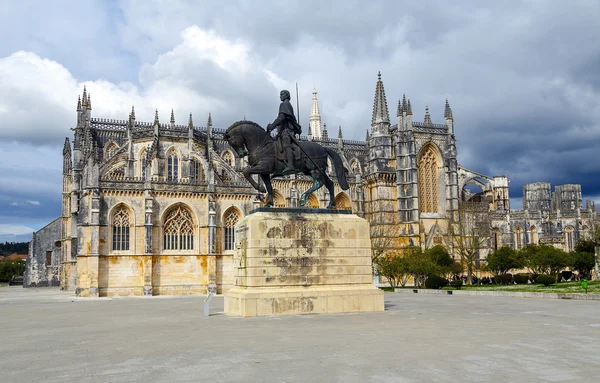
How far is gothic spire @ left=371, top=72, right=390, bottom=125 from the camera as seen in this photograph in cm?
6712

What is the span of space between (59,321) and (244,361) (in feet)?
39.7

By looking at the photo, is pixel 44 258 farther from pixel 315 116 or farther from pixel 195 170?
pixel 315 116

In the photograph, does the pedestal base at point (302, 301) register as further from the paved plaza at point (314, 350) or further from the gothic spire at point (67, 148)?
the gothic spire at point (67, 148)

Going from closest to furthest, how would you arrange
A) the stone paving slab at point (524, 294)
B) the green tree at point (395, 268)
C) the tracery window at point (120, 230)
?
the stone paving slab at point (524, 294)
the green tree at point (395, 268)
the tracery window at point (120, 230)

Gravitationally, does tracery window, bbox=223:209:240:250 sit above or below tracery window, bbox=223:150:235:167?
below

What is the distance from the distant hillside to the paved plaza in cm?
15706

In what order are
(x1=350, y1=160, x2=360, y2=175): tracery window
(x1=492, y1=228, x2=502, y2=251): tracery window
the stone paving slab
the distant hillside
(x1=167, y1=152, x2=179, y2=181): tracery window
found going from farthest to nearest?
the distant hillside
(x1=492, y1=228, x2=502, y2=251): tracery window
(x1=350, y1=160, x2=360, y2=175): tracery window
(x1=167, y1=152, x2=179, y2=181): tracery window
the stone paving slab

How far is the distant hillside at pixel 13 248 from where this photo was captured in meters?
157

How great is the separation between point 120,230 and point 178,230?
4605mm

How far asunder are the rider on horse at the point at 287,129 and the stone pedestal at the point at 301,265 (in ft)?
6.10

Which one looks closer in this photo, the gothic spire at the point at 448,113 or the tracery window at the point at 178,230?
the tracery window at the point at 178,230

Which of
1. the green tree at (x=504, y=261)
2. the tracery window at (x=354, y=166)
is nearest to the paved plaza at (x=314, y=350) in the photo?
the green tree at (x=504, y=261)

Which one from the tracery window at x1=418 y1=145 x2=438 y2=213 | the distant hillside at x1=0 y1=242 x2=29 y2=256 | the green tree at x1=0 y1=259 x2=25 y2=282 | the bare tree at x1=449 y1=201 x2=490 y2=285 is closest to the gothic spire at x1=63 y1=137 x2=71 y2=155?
the tracery window at x1=418 y1=145 x2=438 y2=213

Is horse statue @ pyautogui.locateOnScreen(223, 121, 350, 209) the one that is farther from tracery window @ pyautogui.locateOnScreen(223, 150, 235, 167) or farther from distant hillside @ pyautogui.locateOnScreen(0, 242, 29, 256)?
distant hillside @ pyautogui.locateOnScreen(0, 242, 29, 256)
